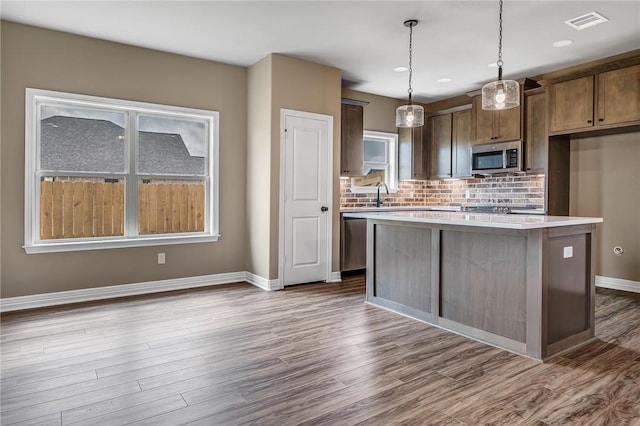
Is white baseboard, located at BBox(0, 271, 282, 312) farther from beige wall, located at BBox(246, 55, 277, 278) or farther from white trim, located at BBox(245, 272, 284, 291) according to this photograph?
beige wall, located at BBox(246, 55, 277, 278)

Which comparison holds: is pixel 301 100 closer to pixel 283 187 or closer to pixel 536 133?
pixel 283 187

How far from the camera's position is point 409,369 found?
2.57 m

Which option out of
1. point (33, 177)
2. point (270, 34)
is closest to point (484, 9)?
point (270, 34)

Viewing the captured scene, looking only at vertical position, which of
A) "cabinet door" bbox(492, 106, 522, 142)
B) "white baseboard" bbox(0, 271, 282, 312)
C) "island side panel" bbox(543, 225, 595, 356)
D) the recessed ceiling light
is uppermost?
the recessed ceiling light

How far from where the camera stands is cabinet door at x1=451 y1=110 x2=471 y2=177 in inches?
245

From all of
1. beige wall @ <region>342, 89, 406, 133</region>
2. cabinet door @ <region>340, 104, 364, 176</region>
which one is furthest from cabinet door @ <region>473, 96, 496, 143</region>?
cabinet door @ <region>340, 104, 364, 176</region>

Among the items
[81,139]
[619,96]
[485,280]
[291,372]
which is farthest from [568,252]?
[81,139]

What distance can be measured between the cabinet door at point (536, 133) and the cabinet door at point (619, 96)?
0.72m

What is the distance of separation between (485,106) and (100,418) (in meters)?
3.25

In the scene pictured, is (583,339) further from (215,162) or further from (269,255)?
(215,162)

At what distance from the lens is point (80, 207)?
4.25 meters

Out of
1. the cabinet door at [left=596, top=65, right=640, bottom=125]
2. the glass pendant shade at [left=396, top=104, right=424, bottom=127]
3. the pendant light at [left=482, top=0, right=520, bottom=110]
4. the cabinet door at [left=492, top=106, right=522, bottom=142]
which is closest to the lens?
the pendant light at [left=482, top=0, right=520, bottom=110]

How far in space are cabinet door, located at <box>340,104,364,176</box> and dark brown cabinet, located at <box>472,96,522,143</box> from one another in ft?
5.66

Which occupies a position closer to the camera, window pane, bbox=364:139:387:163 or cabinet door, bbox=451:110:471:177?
cabinet door, bbox=451:110:471:177
